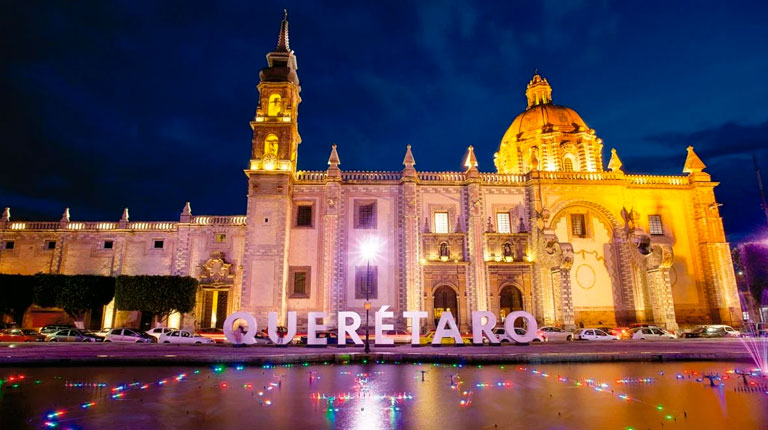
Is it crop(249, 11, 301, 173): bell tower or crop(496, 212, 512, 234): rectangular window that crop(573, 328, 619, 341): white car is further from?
crop(249, 11, 301, 173): bell tower

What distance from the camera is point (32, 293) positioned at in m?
33.9

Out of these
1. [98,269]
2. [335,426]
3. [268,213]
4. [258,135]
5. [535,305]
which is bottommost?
[335,426]

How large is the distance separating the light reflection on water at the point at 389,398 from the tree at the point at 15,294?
24941mm

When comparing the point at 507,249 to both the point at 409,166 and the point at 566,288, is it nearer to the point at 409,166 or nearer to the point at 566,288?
the point at 566,288

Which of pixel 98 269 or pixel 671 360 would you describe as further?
pixel 98 269

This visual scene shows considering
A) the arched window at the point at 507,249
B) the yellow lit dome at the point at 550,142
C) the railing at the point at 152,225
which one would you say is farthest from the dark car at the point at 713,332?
the railing at the point at 152,225

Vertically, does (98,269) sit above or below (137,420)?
above

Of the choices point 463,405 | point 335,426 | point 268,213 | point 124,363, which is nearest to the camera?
point 335,426

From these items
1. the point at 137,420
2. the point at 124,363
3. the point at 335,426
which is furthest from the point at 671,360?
the point at 124,363

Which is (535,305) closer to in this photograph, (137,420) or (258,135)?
(258,135)

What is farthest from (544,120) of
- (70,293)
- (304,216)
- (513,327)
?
(70,293)

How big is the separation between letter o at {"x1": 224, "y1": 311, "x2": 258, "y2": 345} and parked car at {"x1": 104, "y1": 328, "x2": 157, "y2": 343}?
9559 millimetres

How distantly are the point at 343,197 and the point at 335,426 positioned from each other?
27.1 metres

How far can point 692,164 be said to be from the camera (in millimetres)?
35781
